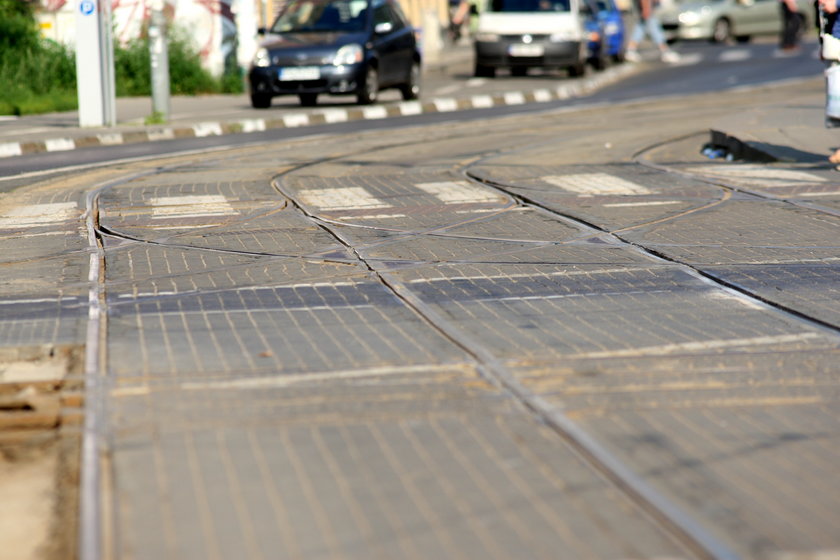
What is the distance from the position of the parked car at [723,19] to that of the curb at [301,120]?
16.6 meters

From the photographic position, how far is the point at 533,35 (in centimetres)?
3078

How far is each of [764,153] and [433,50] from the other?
94.0 feet

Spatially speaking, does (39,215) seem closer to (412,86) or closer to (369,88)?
(369,88)

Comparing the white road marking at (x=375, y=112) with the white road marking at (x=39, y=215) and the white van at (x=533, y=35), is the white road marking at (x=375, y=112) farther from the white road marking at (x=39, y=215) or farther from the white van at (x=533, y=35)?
the white road marking at (x=39, y=215)

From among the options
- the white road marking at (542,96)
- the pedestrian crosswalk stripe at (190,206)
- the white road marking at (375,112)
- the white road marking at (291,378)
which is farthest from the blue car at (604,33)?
the white road marking at (291,378)

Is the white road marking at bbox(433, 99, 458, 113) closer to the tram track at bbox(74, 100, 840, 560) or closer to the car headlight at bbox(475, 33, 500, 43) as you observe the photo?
the car headlight at bbox(475, 33, 500, 43)

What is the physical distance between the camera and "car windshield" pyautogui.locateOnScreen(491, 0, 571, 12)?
1215 inches

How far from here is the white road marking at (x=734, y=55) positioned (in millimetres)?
36969

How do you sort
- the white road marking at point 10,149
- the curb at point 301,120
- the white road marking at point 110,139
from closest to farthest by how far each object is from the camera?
the white road marking at point 10,149, the curb at point 301,120, the white road marking at point 110,139

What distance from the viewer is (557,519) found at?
3998 millimetres

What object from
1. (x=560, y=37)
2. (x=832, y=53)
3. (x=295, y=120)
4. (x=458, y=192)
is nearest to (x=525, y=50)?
(x=560, y=37)

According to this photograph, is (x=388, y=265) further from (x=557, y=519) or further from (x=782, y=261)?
(x=557, y=519)

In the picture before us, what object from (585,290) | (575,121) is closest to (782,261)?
(585,290)

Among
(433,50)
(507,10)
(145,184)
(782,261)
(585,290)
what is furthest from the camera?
(433,50)
